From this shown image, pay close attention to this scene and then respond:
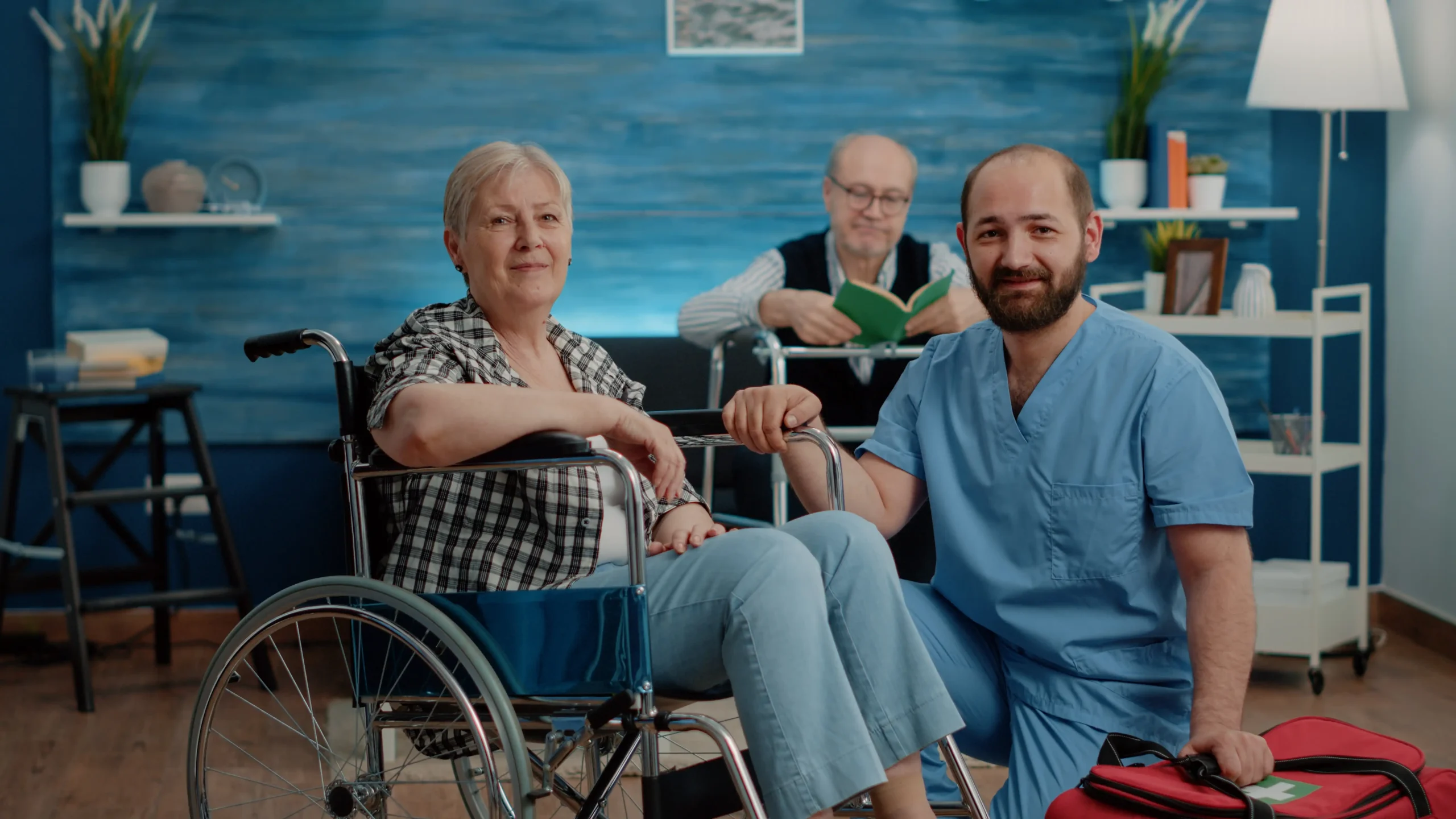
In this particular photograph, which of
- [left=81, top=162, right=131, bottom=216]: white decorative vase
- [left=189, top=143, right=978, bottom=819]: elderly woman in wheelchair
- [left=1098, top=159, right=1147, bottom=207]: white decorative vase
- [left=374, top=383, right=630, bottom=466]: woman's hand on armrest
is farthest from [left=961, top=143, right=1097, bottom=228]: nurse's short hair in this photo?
[left=81, top=162, right=131, bottom=216]: white decorative vase

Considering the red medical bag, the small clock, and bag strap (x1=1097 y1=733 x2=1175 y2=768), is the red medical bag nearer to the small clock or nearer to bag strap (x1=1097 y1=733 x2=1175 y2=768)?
bag strap (x1=1097 y1=733 x2=1175 y2=768)

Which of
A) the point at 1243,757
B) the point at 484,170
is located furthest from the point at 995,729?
the point at 484,170

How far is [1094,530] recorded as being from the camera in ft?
5.54

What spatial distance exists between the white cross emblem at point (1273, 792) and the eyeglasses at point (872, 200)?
1.72m

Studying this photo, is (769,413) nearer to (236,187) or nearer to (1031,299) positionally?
(1031,299)

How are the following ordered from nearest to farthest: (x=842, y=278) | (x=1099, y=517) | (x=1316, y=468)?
(x=1099, y=517), (x=842, y=278), (x=1316, y=468)

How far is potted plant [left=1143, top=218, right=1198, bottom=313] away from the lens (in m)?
3.41

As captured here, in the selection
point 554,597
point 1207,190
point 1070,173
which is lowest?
point 554,597

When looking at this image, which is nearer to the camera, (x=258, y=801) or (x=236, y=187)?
(x=258, y=801)

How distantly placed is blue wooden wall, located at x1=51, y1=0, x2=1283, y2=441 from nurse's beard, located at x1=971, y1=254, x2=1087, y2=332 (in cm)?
203

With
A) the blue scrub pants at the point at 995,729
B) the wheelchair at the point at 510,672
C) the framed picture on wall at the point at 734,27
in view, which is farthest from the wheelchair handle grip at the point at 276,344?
the framed picture on wall at the point at 734,27

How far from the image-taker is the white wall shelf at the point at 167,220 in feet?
11.6

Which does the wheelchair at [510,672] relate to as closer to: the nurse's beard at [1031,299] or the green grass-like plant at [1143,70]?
the nurse's beard at [1031,299]

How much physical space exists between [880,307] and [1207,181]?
61.8 inches
